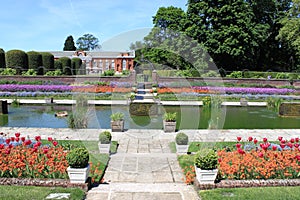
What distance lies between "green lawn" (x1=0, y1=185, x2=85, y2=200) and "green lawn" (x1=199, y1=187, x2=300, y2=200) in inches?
79.7

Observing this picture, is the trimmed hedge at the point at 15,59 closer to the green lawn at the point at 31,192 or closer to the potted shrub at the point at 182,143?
the potted shrub at the point at 182,143

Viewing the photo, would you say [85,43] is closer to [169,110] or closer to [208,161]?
[169,110]

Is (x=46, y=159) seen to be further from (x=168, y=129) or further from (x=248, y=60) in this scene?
(x=248, y=60)

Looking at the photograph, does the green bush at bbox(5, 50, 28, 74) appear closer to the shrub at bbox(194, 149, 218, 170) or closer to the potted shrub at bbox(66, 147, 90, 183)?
the potted shrub at bbox(66, 147, 90, 183)

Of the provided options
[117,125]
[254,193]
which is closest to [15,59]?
[117,125]

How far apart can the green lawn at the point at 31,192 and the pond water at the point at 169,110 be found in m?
6.02

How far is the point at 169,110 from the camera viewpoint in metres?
Answer: 14.9

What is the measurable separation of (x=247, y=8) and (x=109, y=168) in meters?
29.8

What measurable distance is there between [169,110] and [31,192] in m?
10.9

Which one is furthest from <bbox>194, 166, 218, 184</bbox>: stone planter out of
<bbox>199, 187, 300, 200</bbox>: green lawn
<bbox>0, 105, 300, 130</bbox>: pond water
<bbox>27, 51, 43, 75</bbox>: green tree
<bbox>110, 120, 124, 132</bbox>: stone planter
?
<bbox>27, 51, 43, 75</bbox>: green tree

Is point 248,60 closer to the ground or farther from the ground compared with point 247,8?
closer to the ground

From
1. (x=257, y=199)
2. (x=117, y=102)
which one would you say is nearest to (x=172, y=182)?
(x=257, y=199)

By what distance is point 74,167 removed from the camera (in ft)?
15.8

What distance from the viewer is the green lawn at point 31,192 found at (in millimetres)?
4234
